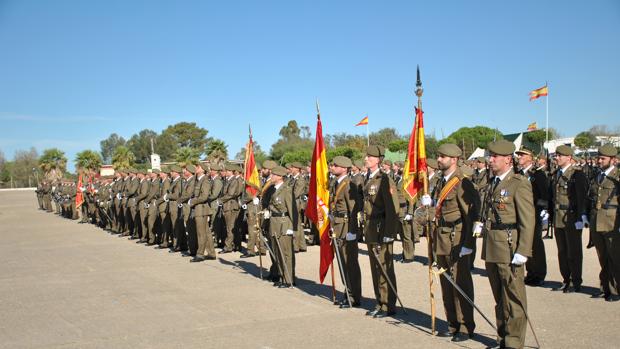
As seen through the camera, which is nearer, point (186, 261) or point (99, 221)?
point (186, 261)

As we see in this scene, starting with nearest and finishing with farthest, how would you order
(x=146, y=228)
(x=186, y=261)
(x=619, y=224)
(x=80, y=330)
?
1. (x=80, y=330)
2. (x=619, y=224)
3. (x=186, y=261)
4. (x=146, y=228)

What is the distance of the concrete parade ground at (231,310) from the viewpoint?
256 inches

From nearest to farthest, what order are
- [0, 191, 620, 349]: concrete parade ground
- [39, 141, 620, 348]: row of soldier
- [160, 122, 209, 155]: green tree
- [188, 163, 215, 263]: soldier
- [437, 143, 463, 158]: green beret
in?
[39, 141, 620, 348]: row of soldier
[0, 191, 620, 349]: concrete parade ground
[437, 143, 463, 158]: green beret
[188, 163, 215, 263]: soldier
[160, 122, 209, 155]: green tree

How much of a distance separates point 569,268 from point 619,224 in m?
1.21

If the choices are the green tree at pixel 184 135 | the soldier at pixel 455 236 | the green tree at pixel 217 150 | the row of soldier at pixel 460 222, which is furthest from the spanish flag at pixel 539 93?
the green tree at pixel 184 135

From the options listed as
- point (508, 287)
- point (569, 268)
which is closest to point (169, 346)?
point (508, 287)

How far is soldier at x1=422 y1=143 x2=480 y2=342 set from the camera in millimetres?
6383

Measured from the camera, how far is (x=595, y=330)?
6.45 metres

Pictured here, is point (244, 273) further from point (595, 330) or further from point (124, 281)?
point (595, 330)

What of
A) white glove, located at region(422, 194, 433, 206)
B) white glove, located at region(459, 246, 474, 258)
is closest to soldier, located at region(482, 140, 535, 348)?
white glove, located at region(459, 246, 474, 258)

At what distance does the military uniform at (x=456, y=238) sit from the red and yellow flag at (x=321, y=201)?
89.8 inches

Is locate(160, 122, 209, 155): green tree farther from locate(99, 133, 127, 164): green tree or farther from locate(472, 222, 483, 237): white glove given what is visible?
locate(472, 222, 483, 237): white glove

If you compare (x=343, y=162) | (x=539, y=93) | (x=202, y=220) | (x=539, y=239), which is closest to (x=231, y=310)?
(x=343, y=162)

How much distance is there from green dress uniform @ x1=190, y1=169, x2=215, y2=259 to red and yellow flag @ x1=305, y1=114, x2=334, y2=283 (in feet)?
16.2
